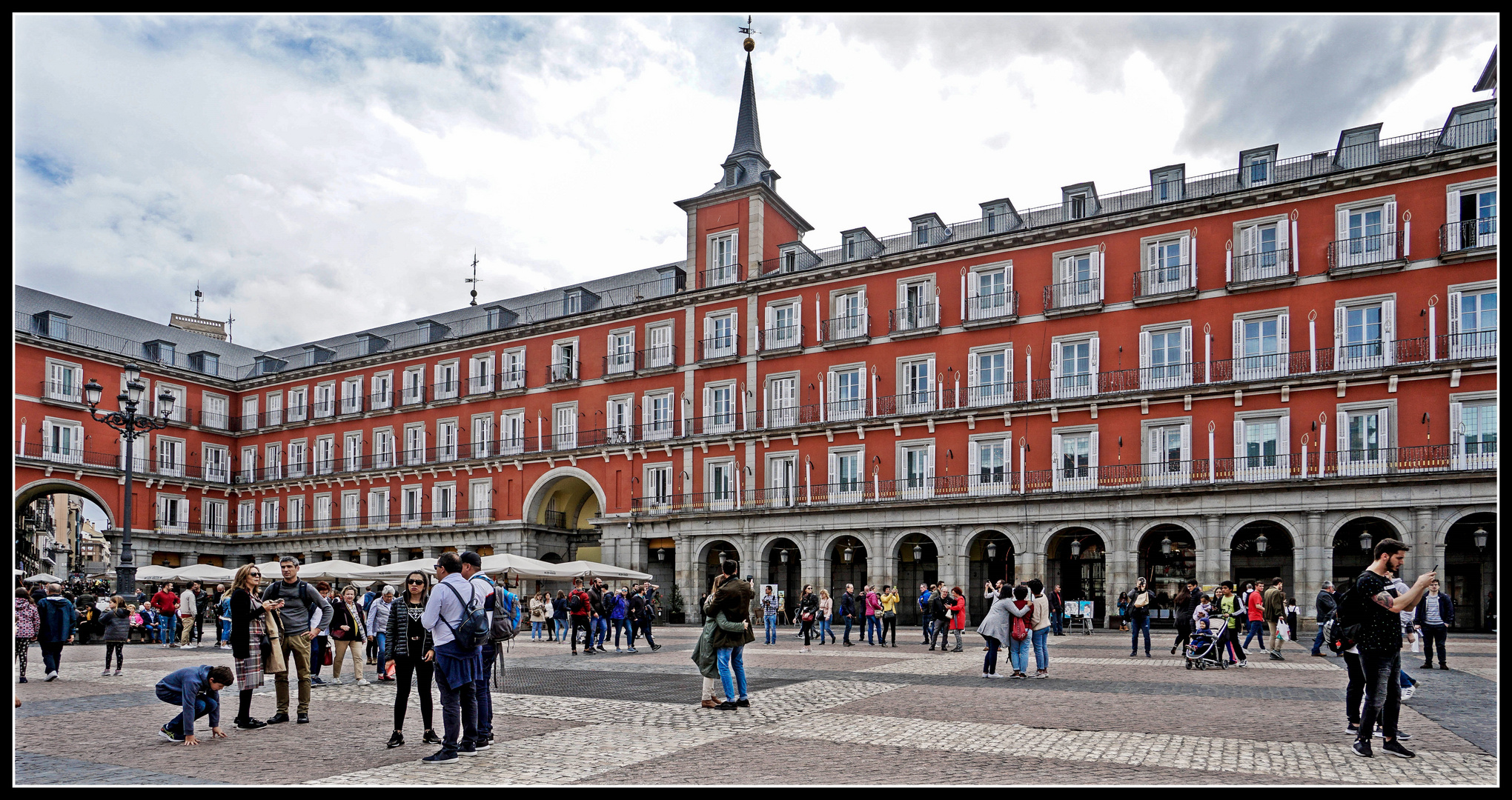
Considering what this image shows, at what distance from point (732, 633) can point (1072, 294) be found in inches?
1070

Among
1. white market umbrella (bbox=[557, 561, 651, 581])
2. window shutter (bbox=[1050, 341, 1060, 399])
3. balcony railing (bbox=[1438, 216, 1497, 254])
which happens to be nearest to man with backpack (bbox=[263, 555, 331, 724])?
white market umbrella (bbox=[557, 561, 651, 581])

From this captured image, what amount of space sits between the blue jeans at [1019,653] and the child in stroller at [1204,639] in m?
3.43

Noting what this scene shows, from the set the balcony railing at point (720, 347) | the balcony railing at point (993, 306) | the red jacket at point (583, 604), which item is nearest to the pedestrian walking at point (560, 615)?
the red jacket at point (583, 604)

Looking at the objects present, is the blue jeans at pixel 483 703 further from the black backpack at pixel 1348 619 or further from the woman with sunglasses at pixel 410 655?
the black backpack at pixel 1348 619

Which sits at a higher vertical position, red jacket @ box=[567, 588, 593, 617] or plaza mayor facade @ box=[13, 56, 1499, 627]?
plaza mayor facade @ box=[13, 56, 1499, 627]

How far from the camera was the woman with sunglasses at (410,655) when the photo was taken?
9383mm

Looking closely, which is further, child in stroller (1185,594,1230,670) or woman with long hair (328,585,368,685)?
child in stroller (1185,594,1230,670)

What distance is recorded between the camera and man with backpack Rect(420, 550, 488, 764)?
8.62m

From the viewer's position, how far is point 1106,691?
14.0 metres

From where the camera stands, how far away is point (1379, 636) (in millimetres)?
8336

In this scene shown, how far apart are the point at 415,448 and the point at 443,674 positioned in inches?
1815

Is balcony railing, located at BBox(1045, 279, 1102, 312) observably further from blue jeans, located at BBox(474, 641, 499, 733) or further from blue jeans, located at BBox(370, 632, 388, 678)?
blue jeans, located at BBox(474, 641, 499, 733)

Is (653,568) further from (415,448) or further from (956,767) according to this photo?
(956,767)

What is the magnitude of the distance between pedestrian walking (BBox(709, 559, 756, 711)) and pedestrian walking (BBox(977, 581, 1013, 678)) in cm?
537
